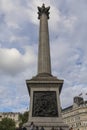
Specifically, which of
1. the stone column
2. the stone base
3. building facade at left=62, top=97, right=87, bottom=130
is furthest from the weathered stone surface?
building facade at left=62, top=97, right=87, bottom=130

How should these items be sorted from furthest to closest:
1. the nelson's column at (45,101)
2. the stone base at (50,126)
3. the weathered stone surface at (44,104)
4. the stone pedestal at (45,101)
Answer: the weathered stone surface at (44,104), the stone pedestal at (45,101), the nelson's column at (45,101), the stone base at (50,126)

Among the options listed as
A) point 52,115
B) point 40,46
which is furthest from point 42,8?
point 52,115

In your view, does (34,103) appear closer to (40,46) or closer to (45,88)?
(45,88)

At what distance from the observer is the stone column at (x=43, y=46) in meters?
31.0

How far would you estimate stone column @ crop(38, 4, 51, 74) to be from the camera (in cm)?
3097

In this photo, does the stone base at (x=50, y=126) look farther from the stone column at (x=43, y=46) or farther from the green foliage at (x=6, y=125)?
the green foliage at (x=6, y=125)

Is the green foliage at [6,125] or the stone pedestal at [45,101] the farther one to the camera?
the green foliage at [6,125]

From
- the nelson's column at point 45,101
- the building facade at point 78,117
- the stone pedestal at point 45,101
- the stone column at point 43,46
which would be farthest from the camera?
the building facade at point 78,117

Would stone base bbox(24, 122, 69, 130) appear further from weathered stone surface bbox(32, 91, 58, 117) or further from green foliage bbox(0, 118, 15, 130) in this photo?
green foliage bbox(0, 118, 15, 130)

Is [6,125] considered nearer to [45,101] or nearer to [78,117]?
[78,117]

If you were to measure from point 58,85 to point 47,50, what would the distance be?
5.06 meters

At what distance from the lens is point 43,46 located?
32094 mm


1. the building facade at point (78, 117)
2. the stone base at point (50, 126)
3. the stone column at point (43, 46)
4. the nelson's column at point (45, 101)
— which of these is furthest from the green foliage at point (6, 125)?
the stone base at point (50, 126)

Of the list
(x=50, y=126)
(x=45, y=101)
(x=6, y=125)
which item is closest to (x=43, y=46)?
(x=45, y=101)
